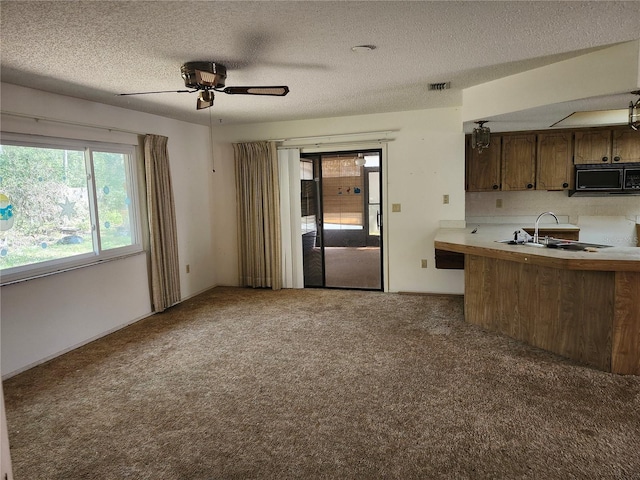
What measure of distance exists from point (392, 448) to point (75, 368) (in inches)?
108

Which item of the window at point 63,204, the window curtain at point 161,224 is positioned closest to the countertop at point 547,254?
the window curtain at point 161,224

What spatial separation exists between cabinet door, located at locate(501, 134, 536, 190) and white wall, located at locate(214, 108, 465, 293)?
0.89m

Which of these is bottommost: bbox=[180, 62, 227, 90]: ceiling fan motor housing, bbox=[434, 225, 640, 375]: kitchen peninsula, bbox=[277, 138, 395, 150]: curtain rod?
bbox=[434, 225, 640, 375]: kitchen peninsula

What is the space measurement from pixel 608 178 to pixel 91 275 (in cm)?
615

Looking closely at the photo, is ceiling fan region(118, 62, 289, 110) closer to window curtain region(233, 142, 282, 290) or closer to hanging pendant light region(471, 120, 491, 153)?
hanging pendant light region(471, 120, 491, 153)

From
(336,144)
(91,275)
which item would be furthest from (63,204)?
(336,144)

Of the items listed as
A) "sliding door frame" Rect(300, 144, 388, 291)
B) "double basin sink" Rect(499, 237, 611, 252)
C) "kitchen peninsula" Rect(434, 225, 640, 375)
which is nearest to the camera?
"kitchen peninsula" Rect(434, 225, 640, 375)

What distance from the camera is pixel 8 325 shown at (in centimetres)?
338

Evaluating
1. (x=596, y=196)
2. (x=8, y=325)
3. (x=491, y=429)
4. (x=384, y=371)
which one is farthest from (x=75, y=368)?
(x=596, y=196)

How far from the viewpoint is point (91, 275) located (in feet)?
13.6

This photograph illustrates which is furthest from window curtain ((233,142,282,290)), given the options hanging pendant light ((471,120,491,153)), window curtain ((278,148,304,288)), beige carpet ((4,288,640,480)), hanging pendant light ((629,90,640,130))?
hanging pendant light ((629,90,640,130))

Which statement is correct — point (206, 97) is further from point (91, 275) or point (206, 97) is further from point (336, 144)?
point (336, 144)

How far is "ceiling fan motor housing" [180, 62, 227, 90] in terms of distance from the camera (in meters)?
3.00

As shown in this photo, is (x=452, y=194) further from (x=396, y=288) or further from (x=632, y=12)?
(x=632, y=12)
